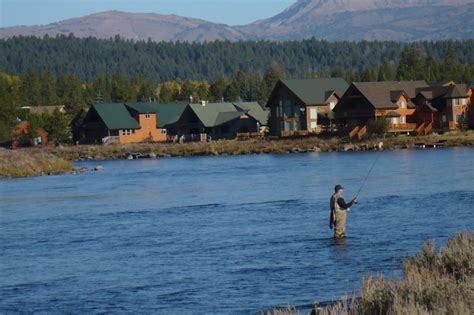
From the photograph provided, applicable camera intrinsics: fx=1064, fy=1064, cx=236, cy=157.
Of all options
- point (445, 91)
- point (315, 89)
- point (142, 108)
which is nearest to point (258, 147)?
point (315, 89)

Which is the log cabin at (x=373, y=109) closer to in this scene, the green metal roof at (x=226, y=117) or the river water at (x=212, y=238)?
the green metal roof at (x=226, y=117)

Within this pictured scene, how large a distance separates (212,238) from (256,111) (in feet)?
276

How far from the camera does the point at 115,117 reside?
11062cm

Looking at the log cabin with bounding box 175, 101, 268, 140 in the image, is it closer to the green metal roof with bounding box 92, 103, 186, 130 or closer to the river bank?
the green metal roof with bounding box 92, 103, 186, 130

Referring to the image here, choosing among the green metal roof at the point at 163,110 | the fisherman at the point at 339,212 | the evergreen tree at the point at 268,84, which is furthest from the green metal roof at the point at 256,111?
the fisherman at the point at 339,212

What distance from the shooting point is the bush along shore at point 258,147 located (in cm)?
8284

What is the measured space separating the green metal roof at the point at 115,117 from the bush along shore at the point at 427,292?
307ft

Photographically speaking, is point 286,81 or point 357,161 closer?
point 357,161

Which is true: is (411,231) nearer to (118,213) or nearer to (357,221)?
(357,221)

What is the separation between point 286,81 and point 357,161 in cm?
3812

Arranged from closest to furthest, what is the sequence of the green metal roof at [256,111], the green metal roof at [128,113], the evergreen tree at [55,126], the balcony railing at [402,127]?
the balcony railing at [402,127] → the green metal roof at [128,113] → the green metal roof at [256,111] → the evergreen tree at [55,126]

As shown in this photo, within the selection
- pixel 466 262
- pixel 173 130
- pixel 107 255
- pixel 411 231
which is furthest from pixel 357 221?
pixel 173 130

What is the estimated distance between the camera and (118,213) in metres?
38.1

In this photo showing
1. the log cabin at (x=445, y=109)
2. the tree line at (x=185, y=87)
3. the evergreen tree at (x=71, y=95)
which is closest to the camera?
the log cabin at (x=445, y=109)
